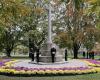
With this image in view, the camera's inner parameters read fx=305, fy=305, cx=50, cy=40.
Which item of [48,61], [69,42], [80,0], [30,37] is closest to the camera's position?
[80,0]

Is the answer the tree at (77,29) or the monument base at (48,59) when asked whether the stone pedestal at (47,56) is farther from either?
the tree at (77,29)

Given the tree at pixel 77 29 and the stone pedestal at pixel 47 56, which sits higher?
the tree at pixel 77 29

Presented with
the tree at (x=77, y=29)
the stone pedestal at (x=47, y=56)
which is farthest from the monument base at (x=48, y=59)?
the tree at (x=77, y=29)

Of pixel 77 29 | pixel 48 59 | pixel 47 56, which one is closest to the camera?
pixel 48 59

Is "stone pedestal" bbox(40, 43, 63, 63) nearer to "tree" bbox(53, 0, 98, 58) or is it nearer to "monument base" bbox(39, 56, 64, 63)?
"monument base" bbox(39, 56, 64, 63)

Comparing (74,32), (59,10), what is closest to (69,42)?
(74,32)

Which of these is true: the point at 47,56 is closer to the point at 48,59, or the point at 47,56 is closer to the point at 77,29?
the point at 48,59

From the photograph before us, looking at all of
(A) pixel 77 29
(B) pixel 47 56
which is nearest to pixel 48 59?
(B) pixel 47 56

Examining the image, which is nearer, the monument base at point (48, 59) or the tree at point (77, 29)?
the monument base at point (48, 59)

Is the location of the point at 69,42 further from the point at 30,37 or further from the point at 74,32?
the point at 30,37

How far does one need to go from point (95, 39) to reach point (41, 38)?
1051cm

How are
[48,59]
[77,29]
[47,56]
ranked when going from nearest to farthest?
[48,59] → [47,56] → [77,29]

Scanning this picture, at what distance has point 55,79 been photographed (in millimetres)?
16438

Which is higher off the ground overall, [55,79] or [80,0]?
[80,0]
